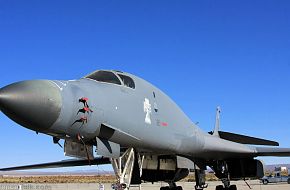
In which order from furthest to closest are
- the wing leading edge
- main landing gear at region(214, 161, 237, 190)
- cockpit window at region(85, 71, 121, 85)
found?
main landing gear at region(214, 161, 237, 190) → the wing leading edge → cockpit window at region(85, 71, 121, 85)

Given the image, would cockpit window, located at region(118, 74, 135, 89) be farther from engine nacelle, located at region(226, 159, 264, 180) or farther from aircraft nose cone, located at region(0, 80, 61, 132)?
engine nacelle, located at region(226, 159, 264, 180)

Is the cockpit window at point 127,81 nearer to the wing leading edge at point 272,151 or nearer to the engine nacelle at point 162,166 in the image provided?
the engine nacelle at point 162,166

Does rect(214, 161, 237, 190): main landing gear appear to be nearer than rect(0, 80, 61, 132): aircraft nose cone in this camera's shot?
No

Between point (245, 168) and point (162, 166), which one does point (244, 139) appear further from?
point (162, 166)

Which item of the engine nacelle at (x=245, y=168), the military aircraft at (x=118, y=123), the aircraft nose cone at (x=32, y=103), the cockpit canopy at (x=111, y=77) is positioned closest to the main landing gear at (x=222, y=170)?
the engine nacelle at (x=245, y=168)

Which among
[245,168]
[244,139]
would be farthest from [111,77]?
[244,139]

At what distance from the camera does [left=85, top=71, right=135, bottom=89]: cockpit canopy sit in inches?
375

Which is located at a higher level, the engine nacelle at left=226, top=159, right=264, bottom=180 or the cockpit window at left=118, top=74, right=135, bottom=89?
the cockpit window at left=118, top=74, right=135, bottom=89

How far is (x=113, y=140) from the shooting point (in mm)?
9195

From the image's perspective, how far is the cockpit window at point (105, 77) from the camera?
952cm

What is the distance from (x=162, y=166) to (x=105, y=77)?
4.58 m

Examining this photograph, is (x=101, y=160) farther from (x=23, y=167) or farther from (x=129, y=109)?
(x=129, y=109)

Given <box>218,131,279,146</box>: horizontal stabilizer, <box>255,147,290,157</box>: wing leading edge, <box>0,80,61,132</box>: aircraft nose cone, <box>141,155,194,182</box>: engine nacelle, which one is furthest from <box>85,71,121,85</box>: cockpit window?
<box>218,131,279,146</box>: horizontal stabilizer

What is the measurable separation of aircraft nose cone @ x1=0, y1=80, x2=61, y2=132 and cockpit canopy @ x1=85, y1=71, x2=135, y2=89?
208cm
